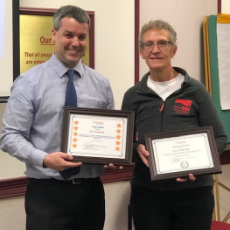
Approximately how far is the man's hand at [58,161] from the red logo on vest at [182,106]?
21.3 inches

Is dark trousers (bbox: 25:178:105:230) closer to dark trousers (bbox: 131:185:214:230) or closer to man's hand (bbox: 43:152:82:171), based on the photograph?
man's hand (bbox: 43:152:82:171)

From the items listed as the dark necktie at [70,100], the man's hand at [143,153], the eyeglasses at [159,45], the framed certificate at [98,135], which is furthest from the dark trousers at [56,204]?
the eyeglasses at [159,45]

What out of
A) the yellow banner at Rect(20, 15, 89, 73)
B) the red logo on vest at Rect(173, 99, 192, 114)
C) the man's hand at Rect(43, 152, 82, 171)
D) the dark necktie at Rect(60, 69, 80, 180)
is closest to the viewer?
the man's hand at Rect(43, 152, 82, 171)

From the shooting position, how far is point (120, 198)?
2850mm

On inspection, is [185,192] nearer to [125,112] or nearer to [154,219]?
[154,219]

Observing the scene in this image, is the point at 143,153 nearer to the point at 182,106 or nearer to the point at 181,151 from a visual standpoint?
the point at 181,151

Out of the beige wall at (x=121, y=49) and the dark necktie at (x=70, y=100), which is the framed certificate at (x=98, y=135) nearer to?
the dark necktie at (x=70, y=100)

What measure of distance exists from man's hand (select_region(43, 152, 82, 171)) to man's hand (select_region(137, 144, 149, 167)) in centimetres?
33

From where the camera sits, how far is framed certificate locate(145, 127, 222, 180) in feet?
5.66

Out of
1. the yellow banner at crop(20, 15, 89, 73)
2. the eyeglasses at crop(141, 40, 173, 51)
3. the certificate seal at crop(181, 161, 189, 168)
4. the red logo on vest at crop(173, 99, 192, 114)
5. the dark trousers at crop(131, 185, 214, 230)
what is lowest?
the dark trousers at crop(131, 185, 214, 230)

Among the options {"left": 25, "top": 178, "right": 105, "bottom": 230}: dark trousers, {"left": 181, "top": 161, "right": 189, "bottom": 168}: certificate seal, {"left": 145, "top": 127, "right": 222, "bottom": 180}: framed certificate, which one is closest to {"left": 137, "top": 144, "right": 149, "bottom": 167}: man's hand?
{"left": 145, "top": 127, "right": 222, "bottom": 180}: framed certificate

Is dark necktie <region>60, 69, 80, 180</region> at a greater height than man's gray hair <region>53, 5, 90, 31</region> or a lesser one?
lesser

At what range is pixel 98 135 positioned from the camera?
1.72m

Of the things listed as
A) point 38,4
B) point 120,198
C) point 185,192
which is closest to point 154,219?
point 185,192
